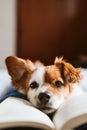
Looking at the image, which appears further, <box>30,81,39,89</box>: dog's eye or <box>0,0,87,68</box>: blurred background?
<box>0,0,87,68</box>: blurred background

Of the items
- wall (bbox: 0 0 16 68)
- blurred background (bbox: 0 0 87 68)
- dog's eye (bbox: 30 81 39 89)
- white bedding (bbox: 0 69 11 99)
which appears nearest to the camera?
dog's eye (bbox: 30 81 39 89)

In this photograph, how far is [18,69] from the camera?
83 centimetres

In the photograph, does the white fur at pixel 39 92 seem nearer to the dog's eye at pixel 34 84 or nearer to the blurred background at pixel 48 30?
the dog's eye at pixel 34 84

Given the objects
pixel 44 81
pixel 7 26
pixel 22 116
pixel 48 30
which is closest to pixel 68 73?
pixel 44 81

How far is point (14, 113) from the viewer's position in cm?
73

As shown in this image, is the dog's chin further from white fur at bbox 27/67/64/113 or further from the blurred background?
the blurred background

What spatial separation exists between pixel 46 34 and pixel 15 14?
342mm

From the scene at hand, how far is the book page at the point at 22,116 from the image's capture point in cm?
70

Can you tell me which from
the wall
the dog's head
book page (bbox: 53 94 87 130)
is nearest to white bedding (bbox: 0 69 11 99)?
the dog's head

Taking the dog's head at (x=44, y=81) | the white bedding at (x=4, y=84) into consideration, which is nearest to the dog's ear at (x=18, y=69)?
the dog's head at (x=44, y=81)

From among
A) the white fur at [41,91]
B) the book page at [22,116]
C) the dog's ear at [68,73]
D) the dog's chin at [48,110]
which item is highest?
the dog's ear at [68,73]

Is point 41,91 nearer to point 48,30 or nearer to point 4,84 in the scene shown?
point 4,84

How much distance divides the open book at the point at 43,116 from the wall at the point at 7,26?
82.7 inches

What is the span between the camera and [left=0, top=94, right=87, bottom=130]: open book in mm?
695
